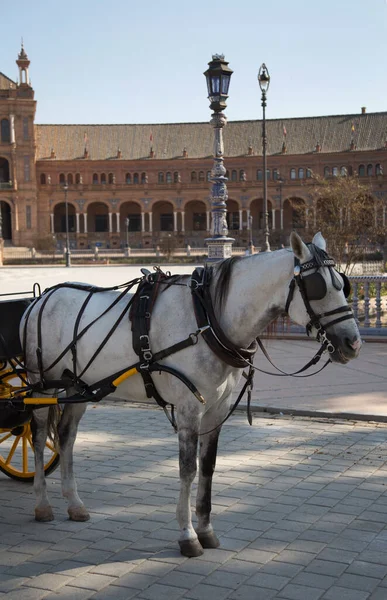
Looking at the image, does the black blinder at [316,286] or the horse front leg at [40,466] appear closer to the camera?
the black blinder at [316,286]

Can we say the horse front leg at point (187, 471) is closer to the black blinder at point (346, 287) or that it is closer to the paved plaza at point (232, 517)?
the paved plaza at point (232, 517)

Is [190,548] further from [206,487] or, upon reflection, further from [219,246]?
[219,246]

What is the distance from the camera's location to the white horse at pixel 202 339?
4227mm

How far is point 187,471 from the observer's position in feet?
14.3

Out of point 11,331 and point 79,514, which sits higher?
point 11,331

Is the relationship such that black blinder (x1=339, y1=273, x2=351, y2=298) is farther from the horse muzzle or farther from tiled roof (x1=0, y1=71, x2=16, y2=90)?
tiled roof (x1=0, y1=71, x2=16, y2=90)

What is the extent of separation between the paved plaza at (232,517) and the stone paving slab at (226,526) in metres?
0.01

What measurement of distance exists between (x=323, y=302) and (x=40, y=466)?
Answer: 7.09ft

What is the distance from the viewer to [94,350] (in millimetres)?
4816

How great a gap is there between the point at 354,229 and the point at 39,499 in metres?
21.6

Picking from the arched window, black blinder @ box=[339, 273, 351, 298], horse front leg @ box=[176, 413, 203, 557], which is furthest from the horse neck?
the arched window

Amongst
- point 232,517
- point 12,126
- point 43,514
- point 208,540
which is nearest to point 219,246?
point 232,517

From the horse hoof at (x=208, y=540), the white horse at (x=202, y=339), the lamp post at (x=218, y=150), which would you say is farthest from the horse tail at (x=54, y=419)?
the lamp post at (x=218, y=150)

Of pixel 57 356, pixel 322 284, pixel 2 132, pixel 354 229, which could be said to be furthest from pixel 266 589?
pixel 2 132
